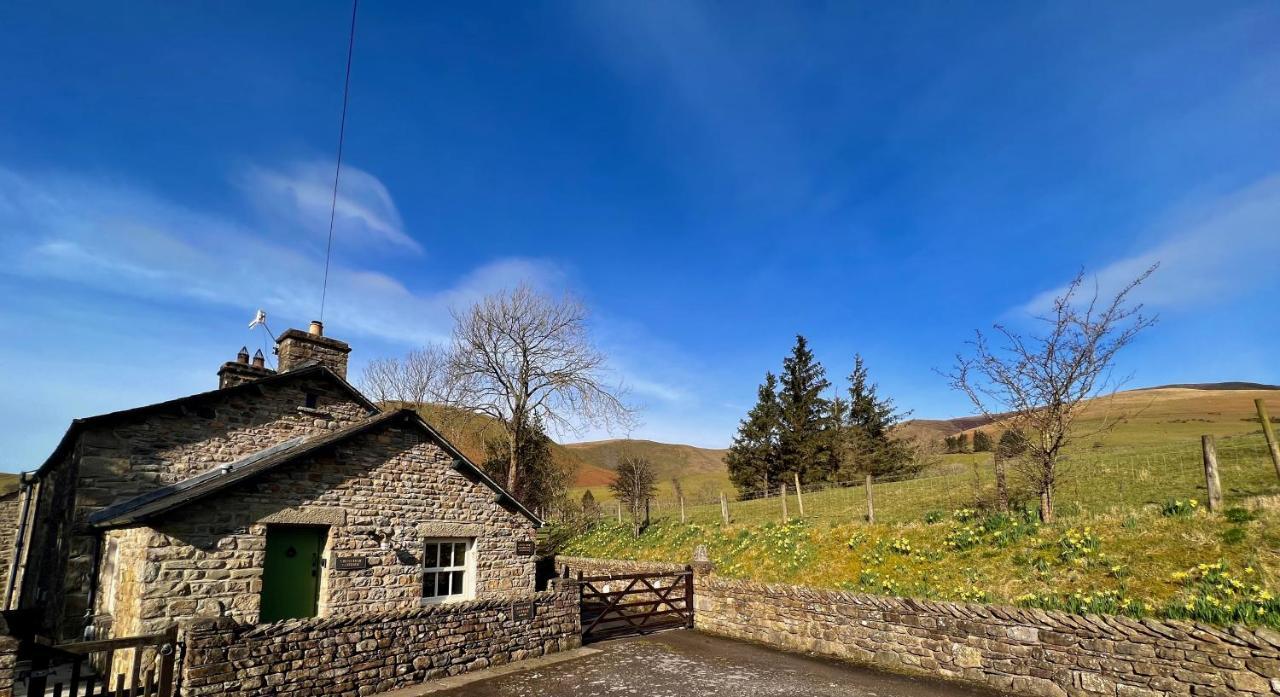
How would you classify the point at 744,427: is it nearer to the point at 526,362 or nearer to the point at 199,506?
the point at 526,362

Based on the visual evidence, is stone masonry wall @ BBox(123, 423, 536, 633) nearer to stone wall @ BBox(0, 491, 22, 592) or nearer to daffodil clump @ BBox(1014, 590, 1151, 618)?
daffodil clump @ BBox(1014, 590, 1151, 618)

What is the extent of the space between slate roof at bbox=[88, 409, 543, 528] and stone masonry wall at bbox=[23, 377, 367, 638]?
433 millimetres

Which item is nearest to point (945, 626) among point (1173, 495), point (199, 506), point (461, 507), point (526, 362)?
point (1173, 495)

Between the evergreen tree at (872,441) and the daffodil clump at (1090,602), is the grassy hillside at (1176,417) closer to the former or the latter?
the evergreen tree at (872,441)

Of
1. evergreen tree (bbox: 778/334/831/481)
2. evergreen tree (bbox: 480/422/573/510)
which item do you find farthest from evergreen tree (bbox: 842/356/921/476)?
evergreen tree (bbox: 480/422/573/510)

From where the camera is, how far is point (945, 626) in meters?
9.27

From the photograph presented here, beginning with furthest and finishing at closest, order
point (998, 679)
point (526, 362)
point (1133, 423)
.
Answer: point (1133, 423) → point (526, 362) → point (998, 679)

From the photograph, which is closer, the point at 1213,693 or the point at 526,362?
the point at 1213,693

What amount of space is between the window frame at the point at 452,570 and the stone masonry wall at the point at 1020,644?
614 centimetres

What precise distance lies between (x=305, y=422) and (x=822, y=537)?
1382 centimetres

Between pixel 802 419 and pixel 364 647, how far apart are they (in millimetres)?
32913

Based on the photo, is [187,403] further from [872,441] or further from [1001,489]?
[872,441]

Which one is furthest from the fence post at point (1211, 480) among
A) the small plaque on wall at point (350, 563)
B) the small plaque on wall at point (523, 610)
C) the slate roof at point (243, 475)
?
the small plaque on wall at point (350, 563)

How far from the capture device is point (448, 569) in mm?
12539
